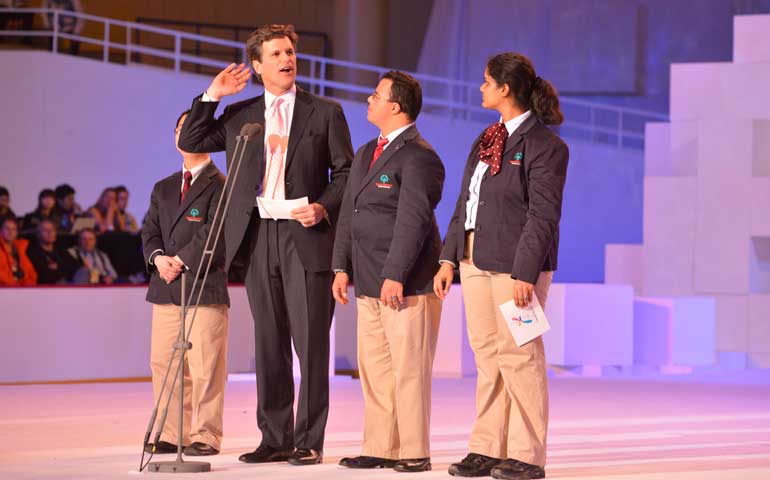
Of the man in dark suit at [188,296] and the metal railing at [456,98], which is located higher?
the metal railing at [456,98]

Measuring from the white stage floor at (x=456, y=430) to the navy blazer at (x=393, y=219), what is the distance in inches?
27.8

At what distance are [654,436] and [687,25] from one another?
9841 millimetres

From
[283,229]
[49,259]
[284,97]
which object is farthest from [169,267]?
[49,259]

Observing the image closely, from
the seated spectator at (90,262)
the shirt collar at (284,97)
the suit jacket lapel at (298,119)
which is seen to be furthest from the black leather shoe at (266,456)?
the seated spectator at (90,262)

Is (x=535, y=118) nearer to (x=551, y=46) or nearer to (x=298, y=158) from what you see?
(x=298, y=158)

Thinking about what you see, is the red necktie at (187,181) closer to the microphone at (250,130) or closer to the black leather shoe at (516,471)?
the microphone at (250,130)

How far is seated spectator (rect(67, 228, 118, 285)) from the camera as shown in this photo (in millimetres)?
9852

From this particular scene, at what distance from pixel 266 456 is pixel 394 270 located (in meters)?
0.86

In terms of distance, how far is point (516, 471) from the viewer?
397 centimetres

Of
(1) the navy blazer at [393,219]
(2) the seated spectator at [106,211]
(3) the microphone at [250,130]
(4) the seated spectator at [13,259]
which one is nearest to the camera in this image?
(3) the microphone at [250,130]

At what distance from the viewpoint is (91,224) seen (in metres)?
10.5

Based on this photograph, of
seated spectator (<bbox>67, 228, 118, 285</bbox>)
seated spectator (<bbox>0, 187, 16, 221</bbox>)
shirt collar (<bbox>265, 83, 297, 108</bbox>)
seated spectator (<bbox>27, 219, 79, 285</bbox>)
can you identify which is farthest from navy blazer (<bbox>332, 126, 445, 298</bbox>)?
seated spectator (<bbox>0, 187, 16, 221</bbox>)

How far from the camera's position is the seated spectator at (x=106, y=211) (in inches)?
422

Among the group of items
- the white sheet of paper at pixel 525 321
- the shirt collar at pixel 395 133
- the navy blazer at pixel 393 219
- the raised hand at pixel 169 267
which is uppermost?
the shirt collar at pixel 395 133
